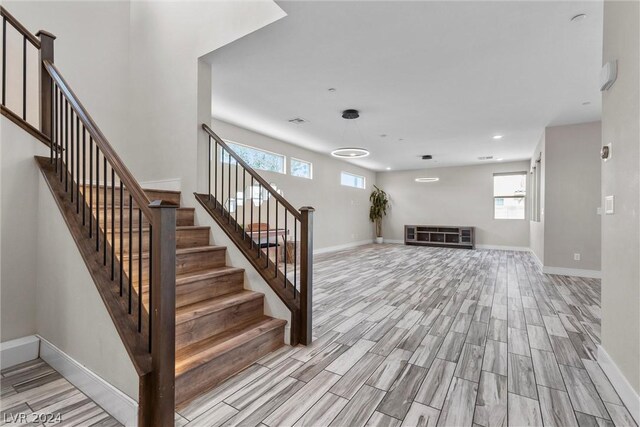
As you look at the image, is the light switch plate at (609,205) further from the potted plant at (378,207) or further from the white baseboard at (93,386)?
the potted plant at (378,207)

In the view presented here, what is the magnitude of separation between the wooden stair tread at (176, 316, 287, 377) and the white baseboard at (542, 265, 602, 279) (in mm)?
5423

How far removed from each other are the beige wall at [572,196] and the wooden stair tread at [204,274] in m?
5.72

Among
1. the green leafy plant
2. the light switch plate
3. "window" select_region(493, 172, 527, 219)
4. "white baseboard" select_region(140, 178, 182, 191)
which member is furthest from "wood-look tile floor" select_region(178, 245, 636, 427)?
the green leafy plant

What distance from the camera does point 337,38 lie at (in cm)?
285

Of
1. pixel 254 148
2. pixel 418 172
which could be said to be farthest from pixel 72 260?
pixel 418 172

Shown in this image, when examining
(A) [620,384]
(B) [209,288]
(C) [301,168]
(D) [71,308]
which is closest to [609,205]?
(A) [620,384]

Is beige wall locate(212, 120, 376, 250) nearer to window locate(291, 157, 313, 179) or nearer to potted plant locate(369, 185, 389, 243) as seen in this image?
window locate(291, 157, 313, 179)

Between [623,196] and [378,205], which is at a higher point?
[378,205]

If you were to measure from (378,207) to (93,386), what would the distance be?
9642 mm

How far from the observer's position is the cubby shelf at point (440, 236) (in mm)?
9383

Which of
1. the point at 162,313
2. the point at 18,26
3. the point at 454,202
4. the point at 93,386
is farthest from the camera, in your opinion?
the point at 454,202

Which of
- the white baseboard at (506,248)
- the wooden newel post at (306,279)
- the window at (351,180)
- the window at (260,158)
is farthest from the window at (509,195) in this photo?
the wooden newel post at (306,279)

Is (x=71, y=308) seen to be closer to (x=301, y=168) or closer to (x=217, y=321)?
(x=217, y=321)

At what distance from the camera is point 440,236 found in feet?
32.3
